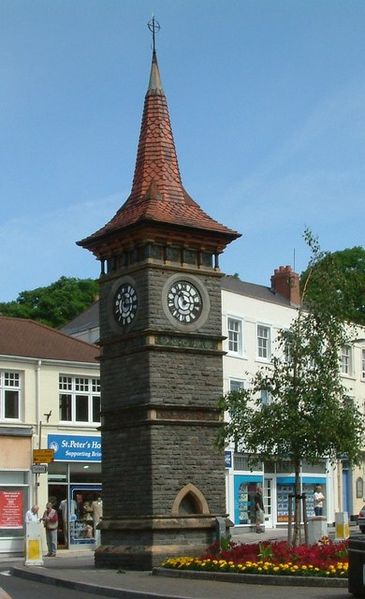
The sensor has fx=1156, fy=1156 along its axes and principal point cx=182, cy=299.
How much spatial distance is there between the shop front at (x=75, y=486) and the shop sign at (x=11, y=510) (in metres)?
1.28

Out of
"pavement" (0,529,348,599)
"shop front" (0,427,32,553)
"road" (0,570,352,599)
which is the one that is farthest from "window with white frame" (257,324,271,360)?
"road" (0,570,352,599)

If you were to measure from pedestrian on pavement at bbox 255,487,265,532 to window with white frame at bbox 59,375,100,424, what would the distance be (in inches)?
314

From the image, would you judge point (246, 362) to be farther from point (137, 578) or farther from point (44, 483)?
point (137, 578)

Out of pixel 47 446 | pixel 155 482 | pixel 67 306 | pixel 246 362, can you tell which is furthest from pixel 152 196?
pixel 67 306

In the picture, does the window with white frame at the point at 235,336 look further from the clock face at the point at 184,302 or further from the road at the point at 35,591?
the road at the point at 35,591

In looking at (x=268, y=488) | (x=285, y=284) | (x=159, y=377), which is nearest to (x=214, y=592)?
(x=159, y=377)

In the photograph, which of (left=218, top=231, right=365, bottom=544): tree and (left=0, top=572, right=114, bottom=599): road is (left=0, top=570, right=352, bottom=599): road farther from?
(left=218, top=231, right=365, bottom=544): tree

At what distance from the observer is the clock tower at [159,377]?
26.4 metres

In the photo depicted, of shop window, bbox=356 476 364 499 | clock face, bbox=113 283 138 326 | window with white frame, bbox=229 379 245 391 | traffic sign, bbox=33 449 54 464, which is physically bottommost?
shop window, bbox=356 476 364 499

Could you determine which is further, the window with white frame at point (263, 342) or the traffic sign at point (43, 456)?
the window with white frame at point (263, 342)

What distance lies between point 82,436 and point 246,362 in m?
11.2

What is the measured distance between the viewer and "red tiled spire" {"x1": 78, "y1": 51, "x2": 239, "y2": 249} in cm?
2819

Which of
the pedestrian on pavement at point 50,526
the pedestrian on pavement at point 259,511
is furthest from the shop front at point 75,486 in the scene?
the pedestrian on pavement at point 259,511

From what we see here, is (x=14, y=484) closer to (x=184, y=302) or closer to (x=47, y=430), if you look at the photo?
(x=47, y=430)
